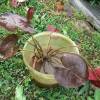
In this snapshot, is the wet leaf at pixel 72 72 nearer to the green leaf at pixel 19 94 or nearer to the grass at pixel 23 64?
the green leaf at pixel 19 94

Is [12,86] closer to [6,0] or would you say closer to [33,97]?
[33,97]

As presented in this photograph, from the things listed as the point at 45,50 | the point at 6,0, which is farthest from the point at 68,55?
the point at 6,0

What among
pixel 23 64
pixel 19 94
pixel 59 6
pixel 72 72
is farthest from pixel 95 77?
pixel 59 6

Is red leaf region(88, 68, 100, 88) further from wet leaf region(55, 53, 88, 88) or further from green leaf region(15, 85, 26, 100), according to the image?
green leaf region(15, 85, 26, 100)

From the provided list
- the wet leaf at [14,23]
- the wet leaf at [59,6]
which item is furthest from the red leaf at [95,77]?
the wet leaf at [59,6]

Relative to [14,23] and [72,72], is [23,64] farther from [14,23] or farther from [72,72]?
[72,72]
